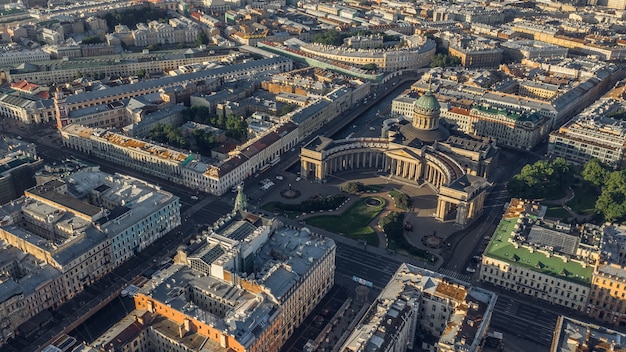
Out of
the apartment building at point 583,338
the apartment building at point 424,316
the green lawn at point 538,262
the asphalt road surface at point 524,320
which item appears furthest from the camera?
the green lawn at point 538,262

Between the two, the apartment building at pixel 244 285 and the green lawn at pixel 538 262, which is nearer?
the apartment building at pixel 244 285

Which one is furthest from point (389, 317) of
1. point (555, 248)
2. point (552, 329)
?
point (555, 248)

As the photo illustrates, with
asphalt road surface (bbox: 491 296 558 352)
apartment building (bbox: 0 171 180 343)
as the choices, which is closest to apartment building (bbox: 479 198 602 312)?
asphalt road surface (bbox: 491 296 558 352)

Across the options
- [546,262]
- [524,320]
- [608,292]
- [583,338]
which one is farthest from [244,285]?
[608,292]

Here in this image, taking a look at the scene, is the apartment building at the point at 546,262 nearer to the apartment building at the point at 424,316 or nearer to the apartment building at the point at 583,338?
the apartment building at the point at 424,316

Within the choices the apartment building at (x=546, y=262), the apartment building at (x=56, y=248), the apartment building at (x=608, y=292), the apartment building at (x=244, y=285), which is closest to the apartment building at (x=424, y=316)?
the apartment building at (x=244, y=285)
